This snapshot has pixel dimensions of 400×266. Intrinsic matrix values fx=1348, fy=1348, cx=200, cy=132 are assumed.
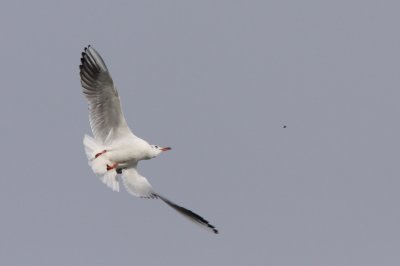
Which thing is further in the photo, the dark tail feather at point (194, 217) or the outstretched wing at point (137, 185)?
Result: the outstretched wing at point (137, 185)

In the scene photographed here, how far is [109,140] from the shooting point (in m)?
24.5

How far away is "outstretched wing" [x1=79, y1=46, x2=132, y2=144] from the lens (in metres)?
23.8

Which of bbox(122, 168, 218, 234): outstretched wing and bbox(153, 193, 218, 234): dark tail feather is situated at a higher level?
bbox(122, 168, 218, 234): outstretched wing

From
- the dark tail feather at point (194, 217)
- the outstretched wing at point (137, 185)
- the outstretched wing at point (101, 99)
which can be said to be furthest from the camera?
the outstretched wing at point (137, 185)

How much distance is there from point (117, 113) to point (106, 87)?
60cm

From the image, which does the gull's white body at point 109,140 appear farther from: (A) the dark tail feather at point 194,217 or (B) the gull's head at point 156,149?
(A) the dark tail feather at point 194,217

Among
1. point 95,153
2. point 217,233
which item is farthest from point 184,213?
point 95,153

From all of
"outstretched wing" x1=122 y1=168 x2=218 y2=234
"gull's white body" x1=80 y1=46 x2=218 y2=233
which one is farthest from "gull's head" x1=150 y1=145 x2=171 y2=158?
"outstretched wing" x1=122 y1=168 x2=218 y2=234

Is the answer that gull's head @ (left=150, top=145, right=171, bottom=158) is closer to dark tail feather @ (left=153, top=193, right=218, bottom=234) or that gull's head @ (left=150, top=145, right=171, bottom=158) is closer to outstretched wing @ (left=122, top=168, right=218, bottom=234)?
outstretched wing @ (left=122, top=168, right=218, bottom=234)

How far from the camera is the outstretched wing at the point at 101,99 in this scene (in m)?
23.8

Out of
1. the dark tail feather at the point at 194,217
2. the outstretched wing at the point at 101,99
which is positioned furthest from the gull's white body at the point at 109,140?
the dark tail feather at the point at 194,217

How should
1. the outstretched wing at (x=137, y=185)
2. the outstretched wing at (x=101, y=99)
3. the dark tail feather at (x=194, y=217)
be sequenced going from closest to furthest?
the dark tail feather at (x=194, y=217) < the outstretched wing at (x=101, y=99) < the outstretched wing at (x=137, y=185)

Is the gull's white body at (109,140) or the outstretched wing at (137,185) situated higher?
the gull's white body at (109,140)

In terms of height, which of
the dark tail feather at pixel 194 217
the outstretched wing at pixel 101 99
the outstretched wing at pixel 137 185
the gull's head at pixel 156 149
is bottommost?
the dark tail feather at pixel 194 217
